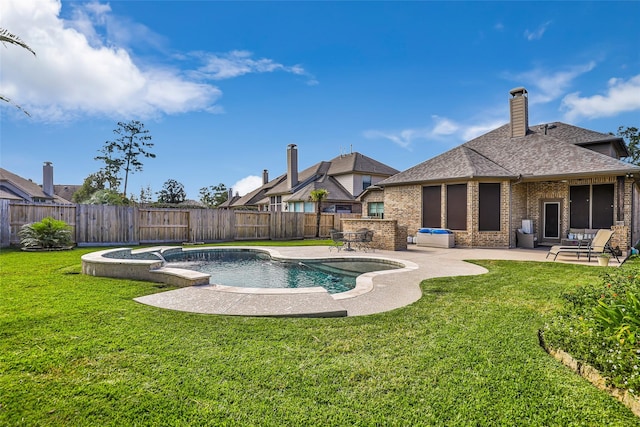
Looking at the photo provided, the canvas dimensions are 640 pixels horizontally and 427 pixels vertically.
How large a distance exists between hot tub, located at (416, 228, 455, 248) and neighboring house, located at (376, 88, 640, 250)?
61cm

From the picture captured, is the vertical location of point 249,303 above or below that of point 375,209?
below

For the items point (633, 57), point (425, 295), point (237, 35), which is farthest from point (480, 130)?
point (425, 295)

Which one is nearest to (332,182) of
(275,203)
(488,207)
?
(275,203)

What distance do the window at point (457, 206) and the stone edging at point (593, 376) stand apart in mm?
11640

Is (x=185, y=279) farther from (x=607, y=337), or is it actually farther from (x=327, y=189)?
(x=327, y=189)

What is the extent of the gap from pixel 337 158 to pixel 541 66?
20.1 metres

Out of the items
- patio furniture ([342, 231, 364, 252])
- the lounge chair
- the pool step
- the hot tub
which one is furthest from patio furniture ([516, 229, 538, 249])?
the pool step

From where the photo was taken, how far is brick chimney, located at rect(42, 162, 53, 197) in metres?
30.3

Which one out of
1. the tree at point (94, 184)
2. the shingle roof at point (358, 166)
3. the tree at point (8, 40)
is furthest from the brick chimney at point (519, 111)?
the tree at point (94, 184)

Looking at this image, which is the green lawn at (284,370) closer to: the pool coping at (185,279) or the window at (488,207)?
the pool coping at (185,279)

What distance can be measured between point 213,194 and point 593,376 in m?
54.0

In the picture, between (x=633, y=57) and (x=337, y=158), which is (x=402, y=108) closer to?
(x=633, y=57)

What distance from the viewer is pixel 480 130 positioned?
1956 centimetres

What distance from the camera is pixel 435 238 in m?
14.6
